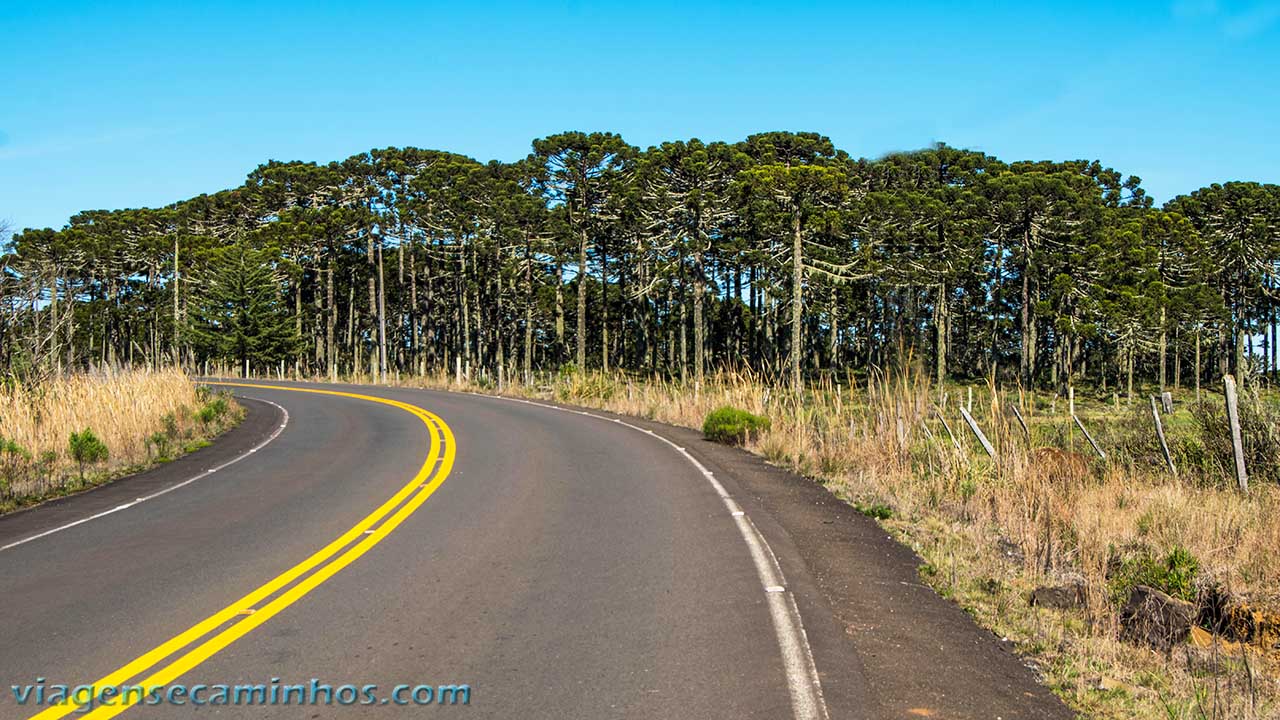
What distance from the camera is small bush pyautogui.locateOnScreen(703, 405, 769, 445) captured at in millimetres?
17375

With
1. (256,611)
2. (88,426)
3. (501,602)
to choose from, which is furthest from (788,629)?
(88,426)

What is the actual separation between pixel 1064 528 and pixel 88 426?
14.2 m

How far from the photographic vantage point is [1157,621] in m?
5.91

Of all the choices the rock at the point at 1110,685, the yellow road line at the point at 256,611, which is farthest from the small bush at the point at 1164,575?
the yellow road line at the point at 256,611

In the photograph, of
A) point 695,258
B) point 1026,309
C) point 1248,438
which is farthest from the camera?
point 1026,309

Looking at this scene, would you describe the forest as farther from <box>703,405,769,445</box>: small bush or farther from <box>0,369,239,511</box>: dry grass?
<box>0,369,239,511</box>: dry grass

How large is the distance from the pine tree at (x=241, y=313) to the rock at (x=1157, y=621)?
55.6 m

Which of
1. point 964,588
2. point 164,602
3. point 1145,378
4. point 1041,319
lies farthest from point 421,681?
point 1145,378

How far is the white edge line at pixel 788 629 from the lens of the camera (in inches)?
174

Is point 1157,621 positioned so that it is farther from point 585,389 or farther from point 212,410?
point 585,389

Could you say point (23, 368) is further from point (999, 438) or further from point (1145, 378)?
point (1145, 378)

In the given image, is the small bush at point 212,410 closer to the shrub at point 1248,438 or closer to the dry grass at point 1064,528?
the dry grass at point 1064,528

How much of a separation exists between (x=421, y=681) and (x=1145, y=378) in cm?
8340

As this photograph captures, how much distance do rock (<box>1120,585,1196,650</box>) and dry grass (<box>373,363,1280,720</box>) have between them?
0.40 ft
